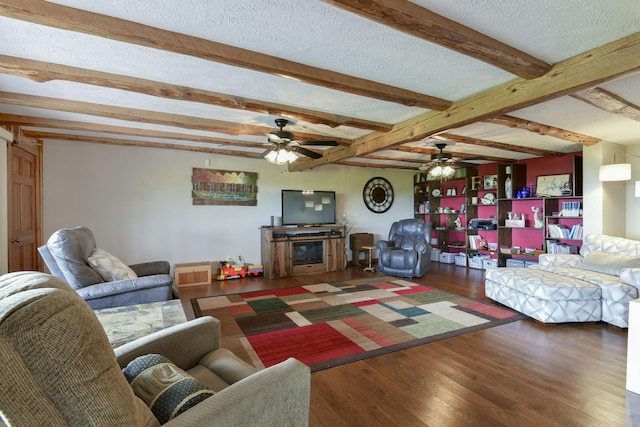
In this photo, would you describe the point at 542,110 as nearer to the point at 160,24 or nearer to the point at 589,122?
the point at 589,122

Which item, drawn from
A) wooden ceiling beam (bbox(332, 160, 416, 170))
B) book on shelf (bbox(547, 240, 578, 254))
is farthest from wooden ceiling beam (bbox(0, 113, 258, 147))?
book on shelf (bbox(547, 240, 578, 254))

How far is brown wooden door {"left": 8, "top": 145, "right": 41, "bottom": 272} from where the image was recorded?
3684 mm

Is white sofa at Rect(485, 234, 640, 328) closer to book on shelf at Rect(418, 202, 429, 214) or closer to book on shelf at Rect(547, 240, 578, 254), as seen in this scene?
book on shelf at Rect(547, 240, 578, 254)

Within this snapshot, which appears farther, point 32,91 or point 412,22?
point 32,91

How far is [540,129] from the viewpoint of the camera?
12.5 ft

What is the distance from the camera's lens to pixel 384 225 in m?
7.62

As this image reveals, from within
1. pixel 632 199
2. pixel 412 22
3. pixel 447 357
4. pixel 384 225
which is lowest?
pixel 447 357

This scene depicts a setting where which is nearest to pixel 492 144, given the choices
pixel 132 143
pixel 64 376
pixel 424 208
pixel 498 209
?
pixel 498 209

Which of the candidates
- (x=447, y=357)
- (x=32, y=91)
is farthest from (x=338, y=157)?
(x=32, y=91)


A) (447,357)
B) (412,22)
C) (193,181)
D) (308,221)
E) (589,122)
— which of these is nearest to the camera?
(412,22)

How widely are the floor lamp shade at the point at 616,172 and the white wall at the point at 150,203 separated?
15.5 ft

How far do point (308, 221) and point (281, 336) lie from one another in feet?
11.4

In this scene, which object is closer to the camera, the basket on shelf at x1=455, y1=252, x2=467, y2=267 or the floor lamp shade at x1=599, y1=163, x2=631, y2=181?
the floor lamp shade at x1=599, y1=163, x2=631, y2=181

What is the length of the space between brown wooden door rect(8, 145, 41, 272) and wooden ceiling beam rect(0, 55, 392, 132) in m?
2.09
